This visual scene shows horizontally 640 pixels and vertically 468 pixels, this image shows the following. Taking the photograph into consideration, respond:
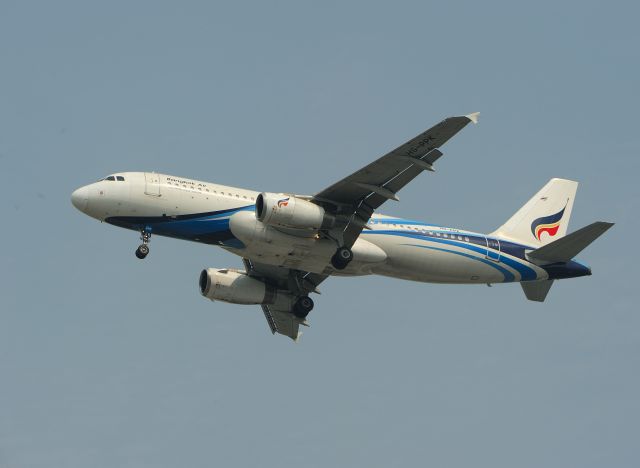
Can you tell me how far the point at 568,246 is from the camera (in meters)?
59.1

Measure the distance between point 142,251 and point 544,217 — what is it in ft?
70.8

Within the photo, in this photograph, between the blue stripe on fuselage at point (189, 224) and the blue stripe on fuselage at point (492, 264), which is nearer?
the blue stripe on fuselage at point (189, 224)

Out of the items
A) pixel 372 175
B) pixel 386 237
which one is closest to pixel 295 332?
pixel 386 237

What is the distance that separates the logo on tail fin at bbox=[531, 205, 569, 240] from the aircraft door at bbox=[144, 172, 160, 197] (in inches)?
782

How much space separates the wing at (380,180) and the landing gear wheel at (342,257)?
0.39 meters

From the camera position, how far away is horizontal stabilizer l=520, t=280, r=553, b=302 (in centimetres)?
6109

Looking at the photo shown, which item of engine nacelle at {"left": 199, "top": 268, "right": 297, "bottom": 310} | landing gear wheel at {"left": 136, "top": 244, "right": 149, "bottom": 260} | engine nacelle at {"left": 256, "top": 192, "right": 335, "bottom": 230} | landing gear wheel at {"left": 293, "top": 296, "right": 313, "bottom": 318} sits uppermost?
engine nacelle at {"left": 256, "top": 192, "right": 335, "bottom": 230}

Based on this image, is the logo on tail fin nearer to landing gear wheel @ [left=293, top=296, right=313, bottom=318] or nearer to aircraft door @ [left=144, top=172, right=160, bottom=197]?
landing gear wheel @ [left=293, top=296, right=313, bottom=318]

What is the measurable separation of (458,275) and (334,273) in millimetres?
6088

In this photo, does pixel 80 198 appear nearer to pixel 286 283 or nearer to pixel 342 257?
pixel 342 257

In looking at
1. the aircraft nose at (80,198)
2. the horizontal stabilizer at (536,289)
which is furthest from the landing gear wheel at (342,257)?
the aircraft nose at (80,198)

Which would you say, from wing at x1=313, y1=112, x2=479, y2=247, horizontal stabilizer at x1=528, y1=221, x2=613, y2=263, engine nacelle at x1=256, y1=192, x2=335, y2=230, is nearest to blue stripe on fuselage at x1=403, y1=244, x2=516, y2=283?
horizontal stabilizer at x1=528, y1=221, x2=613, y2=263

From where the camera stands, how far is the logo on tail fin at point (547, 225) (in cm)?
6246

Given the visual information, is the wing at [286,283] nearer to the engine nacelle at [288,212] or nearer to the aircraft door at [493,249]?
the engine nacelle at [288,212]
